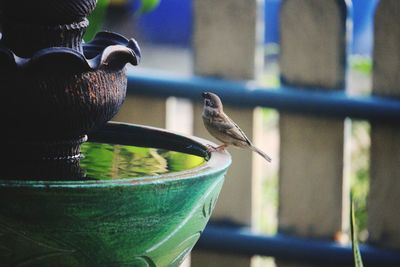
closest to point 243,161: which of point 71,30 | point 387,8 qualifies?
point 387,8

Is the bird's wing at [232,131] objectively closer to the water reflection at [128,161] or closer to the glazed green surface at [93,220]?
the water reflection at [128,161]

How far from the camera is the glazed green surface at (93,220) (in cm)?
201

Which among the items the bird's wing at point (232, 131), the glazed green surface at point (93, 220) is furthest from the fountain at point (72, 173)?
the bird's wing at point (232, 131)

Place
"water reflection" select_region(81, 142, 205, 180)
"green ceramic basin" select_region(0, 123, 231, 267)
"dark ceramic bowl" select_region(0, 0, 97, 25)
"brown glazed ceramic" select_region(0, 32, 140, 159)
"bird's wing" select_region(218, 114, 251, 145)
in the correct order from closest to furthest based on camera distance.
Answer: "green ceramic basin" select_region(0, 123, 231, 267) < "brown glazed ceramic" select_region(0, 32, 140, 159) < "dark ceramic bowl" select_region(0, 0, 97, 25) < "water reflection" select_region(81, 142, 205, 180) < "bird's wing" select_region(218, 114, 251, 145)

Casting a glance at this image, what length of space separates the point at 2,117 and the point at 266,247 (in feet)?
7.21

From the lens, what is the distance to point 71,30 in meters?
2.35

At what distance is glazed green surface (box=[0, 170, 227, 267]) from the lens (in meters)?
2.01

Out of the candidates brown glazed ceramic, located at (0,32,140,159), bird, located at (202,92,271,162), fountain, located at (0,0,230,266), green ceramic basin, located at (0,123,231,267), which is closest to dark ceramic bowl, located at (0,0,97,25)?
fountain, located at (0,0,230,266)

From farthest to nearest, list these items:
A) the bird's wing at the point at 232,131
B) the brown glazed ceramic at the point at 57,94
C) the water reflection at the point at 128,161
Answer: the bird's wing at the point at 232,131 → the water reflection at the point at 128,161 → the brown glazed ceramic at the point at 57,94

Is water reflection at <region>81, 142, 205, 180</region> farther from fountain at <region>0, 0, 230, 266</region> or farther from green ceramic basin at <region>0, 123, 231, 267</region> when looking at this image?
green ceramic basin at <region>0, 123, 231, 267</region>

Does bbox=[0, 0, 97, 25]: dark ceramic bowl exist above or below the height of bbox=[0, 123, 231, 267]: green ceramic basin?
above

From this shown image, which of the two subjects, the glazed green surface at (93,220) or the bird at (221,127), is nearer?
the glazed green surface at (93,220)

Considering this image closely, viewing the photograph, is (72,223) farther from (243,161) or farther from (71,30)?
(243,161)

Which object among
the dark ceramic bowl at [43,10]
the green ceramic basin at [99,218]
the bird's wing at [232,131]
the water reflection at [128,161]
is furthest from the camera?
the bird's wing at [232,131]
